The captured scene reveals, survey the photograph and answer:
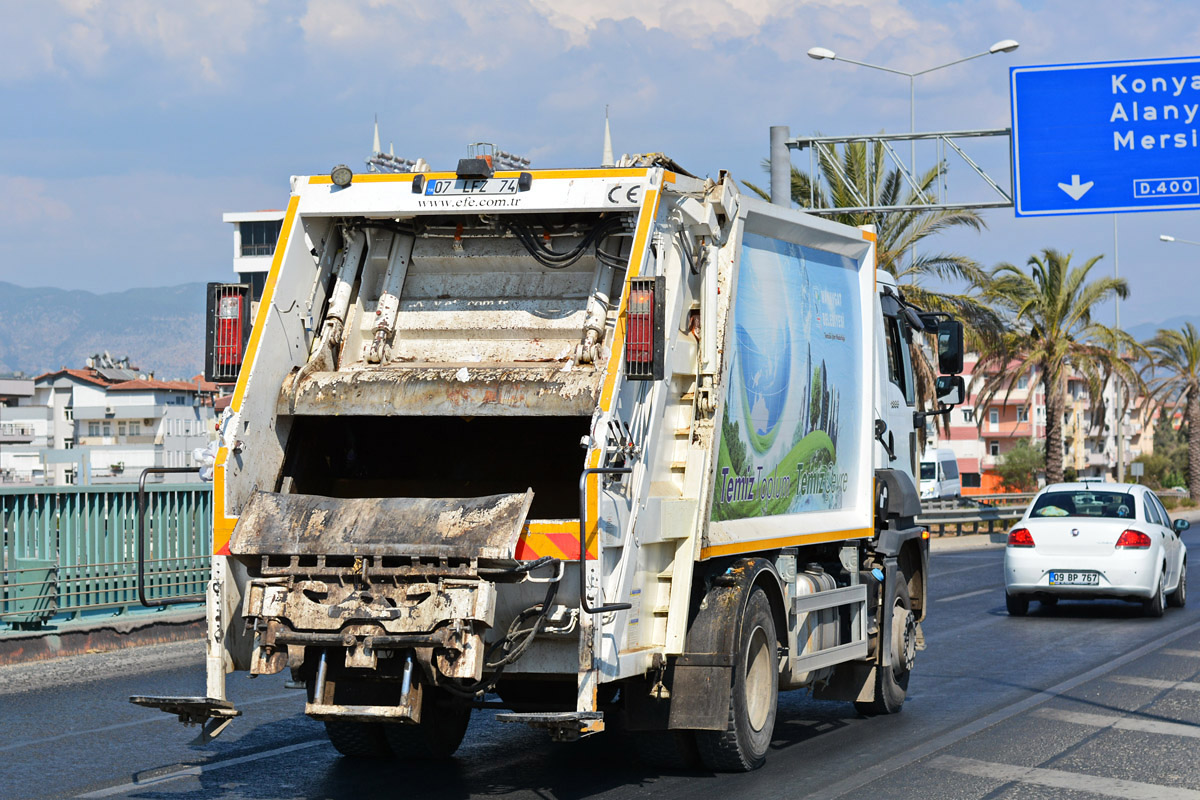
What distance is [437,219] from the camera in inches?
317

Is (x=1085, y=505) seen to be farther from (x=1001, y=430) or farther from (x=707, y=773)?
(x=1001, y=430)

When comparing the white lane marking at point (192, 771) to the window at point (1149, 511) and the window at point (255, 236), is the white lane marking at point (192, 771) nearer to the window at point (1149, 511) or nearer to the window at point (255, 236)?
the window at point (1149, 511)

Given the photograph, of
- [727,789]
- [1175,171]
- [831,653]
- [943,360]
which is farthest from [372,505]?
[1175,171]

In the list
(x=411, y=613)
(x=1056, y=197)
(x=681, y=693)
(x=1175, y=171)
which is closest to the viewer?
(x=411, y=613)

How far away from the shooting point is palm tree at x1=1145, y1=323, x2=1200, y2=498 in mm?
55656

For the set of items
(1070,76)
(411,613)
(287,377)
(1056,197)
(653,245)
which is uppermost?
(1070,76)

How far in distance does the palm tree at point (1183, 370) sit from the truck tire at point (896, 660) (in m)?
47.5

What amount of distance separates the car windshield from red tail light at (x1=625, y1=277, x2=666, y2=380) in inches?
455

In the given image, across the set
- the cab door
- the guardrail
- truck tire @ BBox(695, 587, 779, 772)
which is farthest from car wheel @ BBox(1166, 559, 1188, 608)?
the guardrail

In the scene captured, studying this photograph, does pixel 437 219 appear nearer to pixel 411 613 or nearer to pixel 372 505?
pixel 372 505

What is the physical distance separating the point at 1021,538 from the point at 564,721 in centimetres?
1174

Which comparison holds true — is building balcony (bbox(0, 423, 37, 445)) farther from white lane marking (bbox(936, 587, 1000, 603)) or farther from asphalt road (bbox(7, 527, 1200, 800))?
asphalt road (bbox(7, 527, 1200, 800))

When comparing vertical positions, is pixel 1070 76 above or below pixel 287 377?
above

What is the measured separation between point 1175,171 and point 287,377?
593 inches
